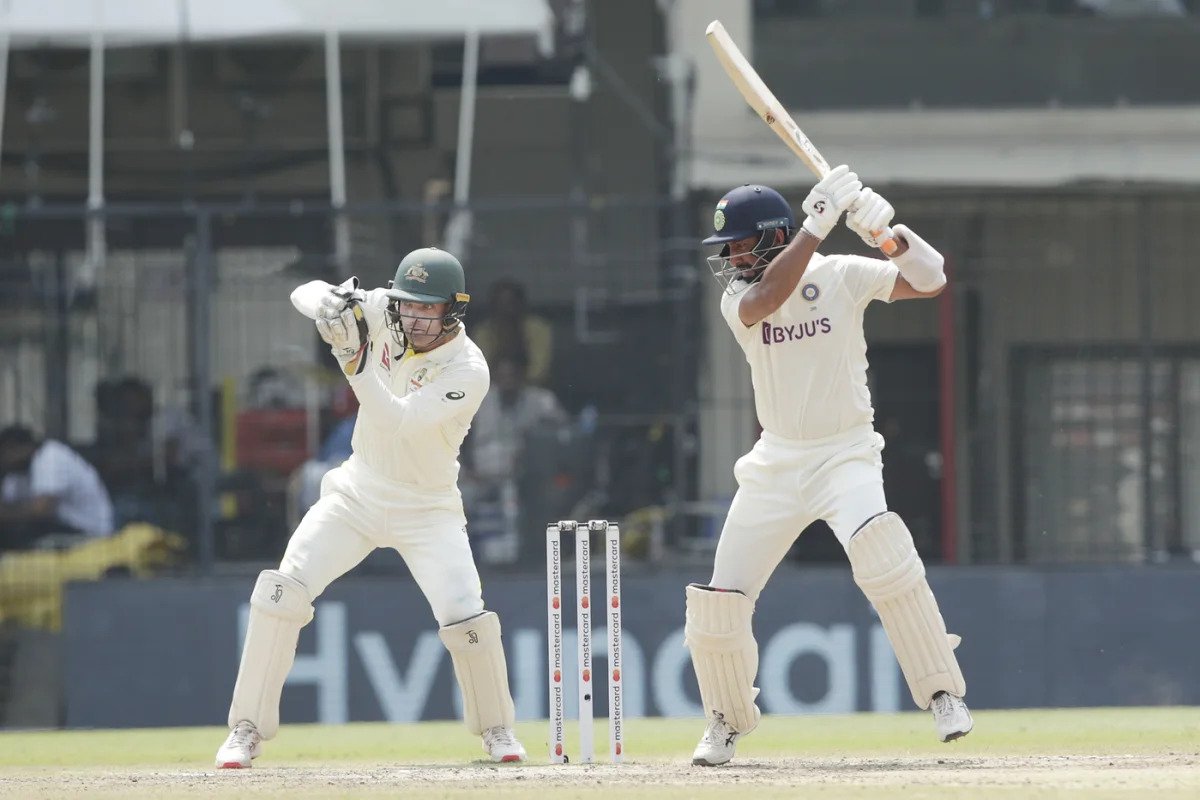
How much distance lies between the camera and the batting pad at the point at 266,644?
304 inches

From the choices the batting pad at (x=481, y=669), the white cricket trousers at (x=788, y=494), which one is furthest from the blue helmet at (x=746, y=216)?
the batting pad at (x=481, y=669)

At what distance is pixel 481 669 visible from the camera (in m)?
7.84

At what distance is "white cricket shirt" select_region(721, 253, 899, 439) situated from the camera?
7379mm

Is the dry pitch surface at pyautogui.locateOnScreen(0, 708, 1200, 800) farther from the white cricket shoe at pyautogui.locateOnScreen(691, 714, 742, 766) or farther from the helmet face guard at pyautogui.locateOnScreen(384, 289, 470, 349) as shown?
the helmet face guard at pyautogui.locateOnScreen(384, 289, 470, 349)

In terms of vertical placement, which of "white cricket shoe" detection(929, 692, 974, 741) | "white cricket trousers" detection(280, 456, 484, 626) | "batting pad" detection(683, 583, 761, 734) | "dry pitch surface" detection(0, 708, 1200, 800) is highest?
"white cricket trousers" detection(280, 456, 484, 626)

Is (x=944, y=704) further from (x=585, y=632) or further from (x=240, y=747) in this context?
(x=240, y=747)

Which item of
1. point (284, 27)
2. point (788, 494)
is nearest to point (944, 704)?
point (788, 494)

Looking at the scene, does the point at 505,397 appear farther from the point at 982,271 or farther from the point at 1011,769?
the point at 1011,769

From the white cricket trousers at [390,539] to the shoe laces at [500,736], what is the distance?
0.41 meters

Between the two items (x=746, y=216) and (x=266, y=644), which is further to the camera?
(x=266, y=644)

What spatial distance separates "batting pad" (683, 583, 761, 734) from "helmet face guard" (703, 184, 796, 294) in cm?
101

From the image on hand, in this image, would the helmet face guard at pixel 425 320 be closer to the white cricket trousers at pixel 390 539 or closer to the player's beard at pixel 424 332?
the player's beard at pixel 424 332

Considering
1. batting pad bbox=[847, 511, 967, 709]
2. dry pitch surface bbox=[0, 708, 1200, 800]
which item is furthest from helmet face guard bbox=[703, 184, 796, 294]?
dry pitch surface bbox=[0, 708, 1200, 800]

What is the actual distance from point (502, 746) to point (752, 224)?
1.99 metres
